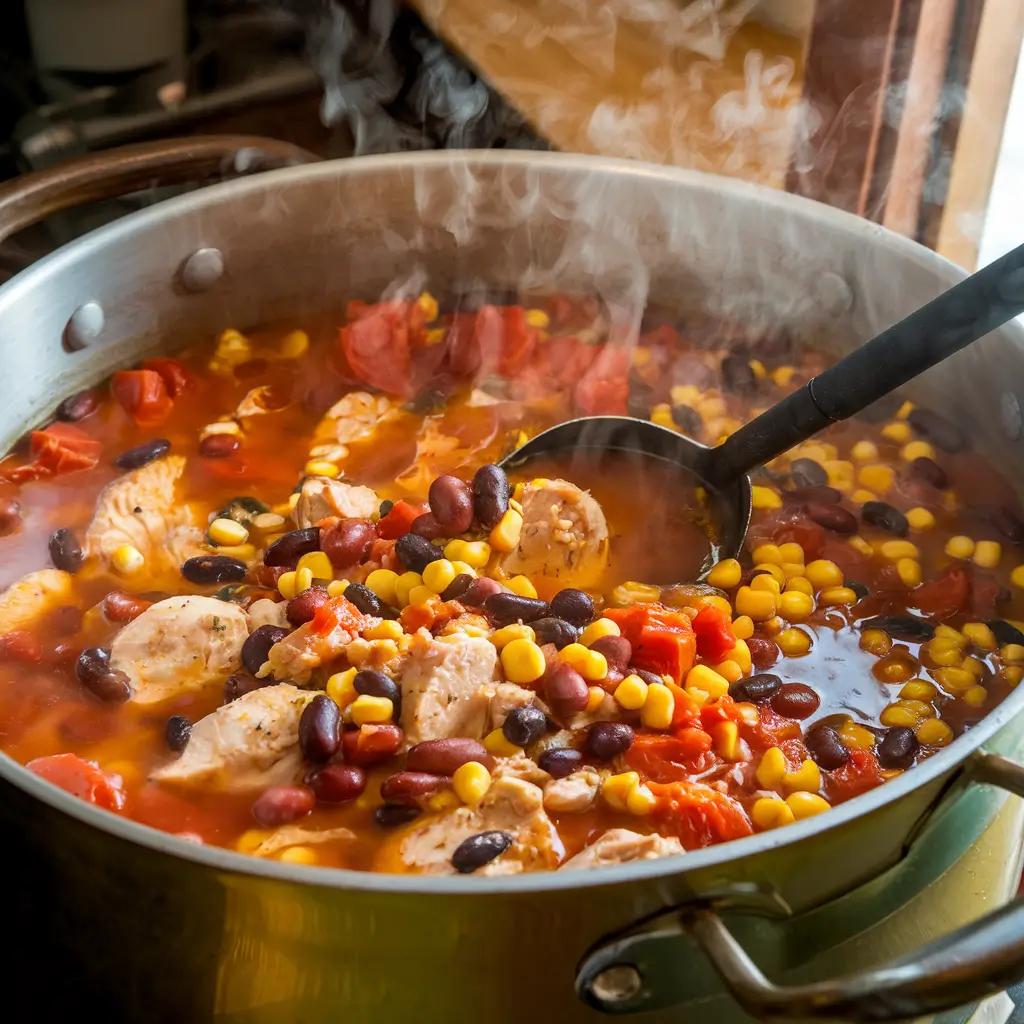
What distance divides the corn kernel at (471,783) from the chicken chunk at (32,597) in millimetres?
960

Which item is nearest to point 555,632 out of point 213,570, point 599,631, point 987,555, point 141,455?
point 599,631

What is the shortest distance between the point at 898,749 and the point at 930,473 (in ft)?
2.80

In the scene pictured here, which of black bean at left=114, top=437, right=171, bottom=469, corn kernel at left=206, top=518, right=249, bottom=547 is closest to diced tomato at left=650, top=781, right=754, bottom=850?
corn kernel at left=206, top=518, right=249, bottom=547

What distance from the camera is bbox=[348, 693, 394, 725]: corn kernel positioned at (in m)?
1.92

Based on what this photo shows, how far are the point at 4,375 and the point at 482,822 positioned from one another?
58.7 inches

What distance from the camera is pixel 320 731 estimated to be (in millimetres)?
1862

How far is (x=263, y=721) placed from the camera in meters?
1.92

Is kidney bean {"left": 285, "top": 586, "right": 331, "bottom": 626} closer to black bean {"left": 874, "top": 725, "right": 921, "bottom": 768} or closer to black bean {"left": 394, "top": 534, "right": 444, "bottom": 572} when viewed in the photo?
black bean {"left": 394, "top": 534, "right": 444, "bottom": 572}

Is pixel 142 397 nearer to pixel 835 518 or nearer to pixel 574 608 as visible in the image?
pixel 574 608

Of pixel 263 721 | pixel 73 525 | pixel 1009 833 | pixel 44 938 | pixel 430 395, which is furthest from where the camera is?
pixel 430 395

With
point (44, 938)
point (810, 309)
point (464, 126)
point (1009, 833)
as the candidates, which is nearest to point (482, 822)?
point (44, 938)

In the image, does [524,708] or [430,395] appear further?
[430,395]

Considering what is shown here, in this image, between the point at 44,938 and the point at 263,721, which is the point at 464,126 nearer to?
the point at 263,721

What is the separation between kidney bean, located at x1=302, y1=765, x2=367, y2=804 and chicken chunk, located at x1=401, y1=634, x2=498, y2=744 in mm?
123
